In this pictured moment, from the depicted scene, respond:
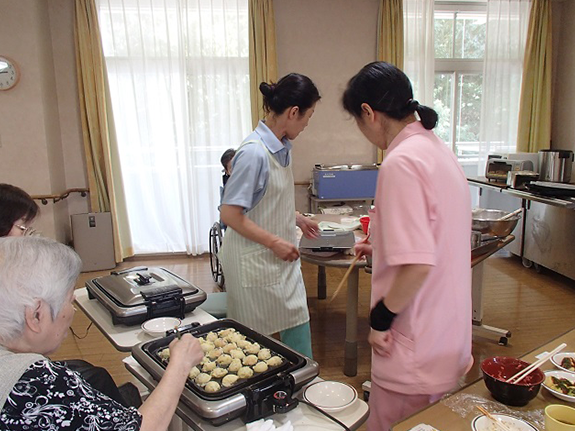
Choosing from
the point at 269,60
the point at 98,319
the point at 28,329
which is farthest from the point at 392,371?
the point at 269,60

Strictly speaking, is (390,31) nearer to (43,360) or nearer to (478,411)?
(478,411)

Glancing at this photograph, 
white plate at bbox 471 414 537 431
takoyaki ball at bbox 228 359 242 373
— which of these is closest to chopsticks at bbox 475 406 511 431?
white plate at bbox 471 414 537 431

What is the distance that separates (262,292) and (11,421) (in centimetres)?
113

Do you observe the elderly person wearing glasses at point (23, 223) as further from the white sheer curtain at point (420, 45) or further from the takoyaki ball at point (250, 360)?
the white sheer curtain at point (420, 45)

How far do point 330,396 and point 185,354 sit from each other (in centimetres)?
41

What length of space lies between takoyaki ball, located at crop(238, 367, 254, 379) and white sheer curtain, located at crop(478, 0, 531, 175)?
5036mm

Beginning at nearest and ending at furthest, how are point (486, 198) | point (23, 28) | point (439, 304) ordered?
point (439, 304) < point (23, 28) < point (486, 198)

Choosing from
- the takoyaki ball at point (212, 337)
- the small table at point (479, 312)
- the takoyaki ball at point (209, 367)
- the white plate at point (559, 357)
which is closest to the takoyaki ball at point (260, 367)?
the takoyaki ball at point (209, 367)

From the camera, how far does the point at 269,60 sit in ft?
16.0

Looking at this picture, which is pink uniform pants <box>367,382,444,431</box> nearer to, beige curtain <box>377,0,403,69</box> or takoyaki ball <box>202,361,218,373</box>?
takoyaki ball <box>202,361,218,373</box>

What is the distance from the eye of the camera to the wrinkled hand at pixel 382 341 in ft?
Result: 4.00

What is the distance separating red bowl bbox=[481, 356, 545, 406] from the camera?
1104mm

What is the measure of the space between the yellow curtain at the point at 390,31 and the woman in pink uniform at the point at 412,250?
4134 millimetres

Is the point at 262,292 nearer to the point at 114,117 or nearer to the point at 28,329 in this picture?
the point at 28,329
